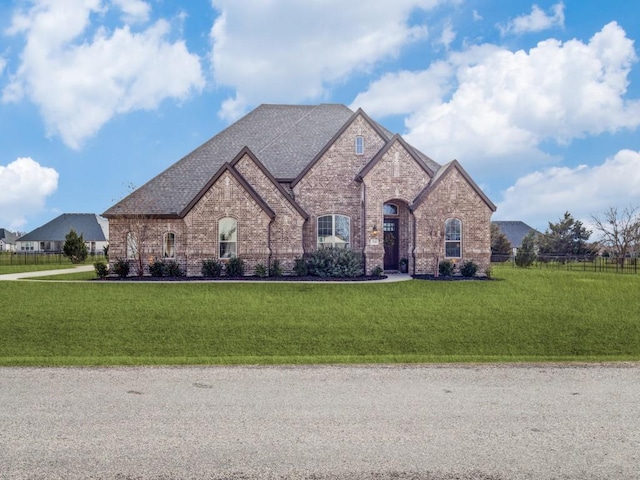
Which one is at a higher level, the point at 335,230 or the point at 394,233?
the point at 335,230

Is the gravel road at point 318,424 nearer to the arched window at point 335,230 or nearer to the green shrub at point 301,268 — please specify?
the green shrub at point 301,268

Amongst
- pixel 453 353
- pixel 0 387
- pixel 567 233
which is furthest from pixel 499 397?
pixel 567 233

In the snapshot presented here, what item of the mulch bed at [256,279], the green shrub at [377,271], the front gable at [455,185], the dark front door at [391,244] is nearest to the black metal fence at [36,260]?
the mulch bed at [256,279]

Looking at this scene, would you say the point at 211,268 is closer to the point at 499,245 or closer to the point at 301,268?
the point at 301,268

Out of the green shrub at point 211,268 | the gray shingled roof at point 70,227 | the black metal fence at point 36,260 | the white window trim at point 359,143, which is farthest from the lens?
the gray shingled roof at point 70,227

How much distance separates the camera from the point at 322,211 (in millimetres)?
29188

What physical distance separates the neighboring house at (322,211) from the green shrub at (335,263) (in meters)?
1.55

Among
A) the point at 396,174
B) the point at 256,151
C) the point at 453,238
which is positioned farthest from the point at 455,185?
the point at 256,151

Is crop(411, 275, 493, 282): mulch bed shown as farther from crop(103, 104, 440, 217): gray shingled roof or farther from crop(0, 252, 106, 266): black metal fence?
crop(0, 252, 106, 266): black metal fence

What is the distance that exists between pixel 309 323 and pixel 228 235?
13116 millimetres

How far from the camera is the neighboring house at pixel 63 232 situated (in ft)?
263

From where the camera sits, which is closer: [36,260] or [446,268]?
[446,268]

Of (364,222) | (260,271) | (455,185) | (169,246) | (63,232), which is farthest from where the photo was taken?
(63,232)

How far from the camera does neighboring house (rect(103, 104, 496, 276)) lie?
27000 millimetres
